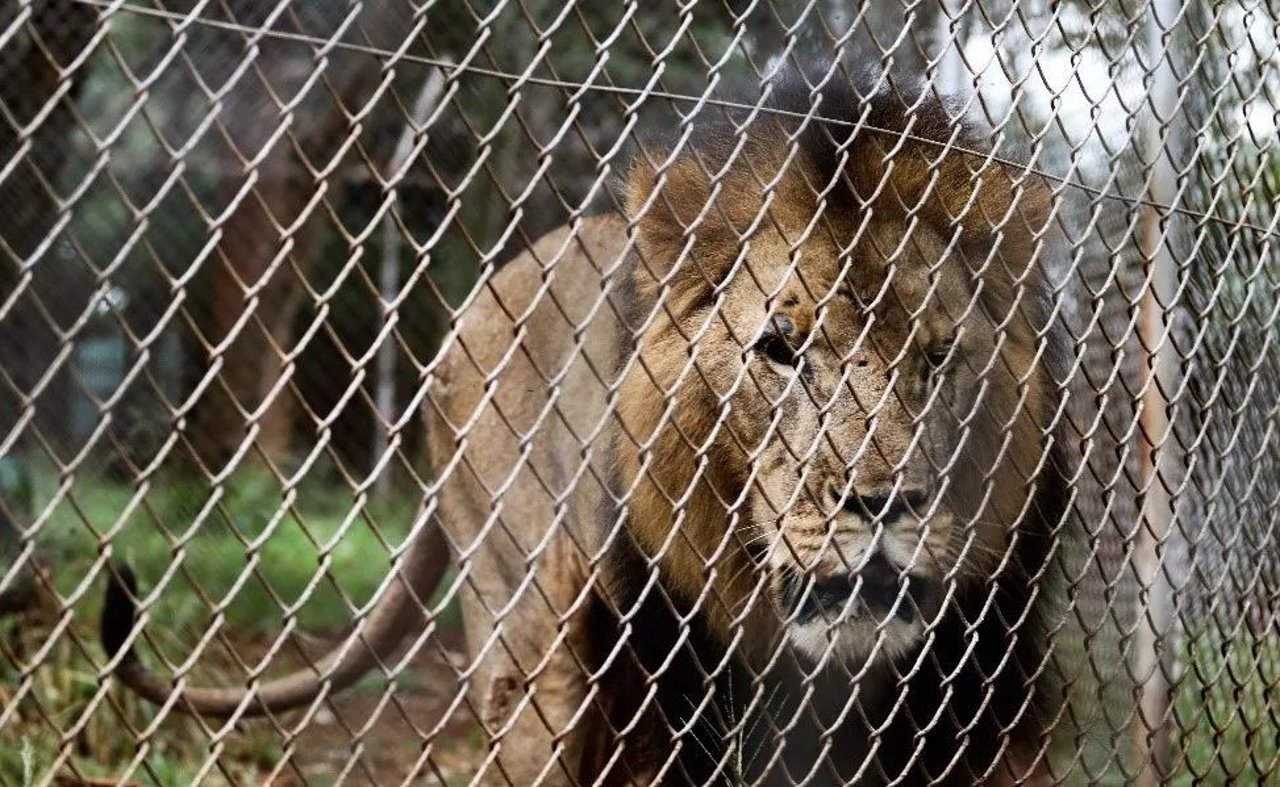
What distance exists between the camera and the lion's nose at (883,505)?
260 cm

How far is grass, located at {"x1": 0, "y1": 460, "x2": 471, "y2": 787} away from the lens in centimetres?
433

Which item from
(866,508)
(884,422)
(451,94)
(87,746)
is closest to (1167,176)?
(884,422)

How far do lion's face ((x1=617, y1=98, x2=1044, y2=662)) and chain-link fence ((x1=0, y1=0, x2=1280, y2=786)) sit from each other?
10mm

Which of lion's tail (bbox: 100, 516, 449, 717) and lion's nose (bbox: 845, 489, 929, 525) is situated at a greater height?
lion's nose (bbox: 845, 489, 929, 525)

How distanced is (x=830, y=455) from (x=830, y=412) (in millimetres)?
81

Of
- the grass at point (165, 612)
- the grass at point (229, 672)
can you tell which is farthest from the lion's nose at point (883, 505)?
the grass at point (165, 612)

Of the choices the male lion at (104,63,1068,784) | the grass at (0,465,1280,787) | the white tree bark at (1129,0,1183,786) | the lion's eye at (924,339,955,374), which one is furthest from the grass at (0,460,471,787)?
the white tree bark at (1129,0,1183,786)

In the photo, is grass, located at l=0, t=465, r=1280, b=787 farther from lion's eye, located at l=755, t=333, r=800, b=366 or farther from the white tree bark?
lion's eye, located at l=755, t=333, r=800, b=366

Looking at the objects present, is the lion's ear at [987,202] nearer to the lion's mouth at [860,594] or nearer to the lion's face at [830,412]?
the lion's face at [830,412]

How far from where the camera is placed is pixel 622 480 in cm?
321

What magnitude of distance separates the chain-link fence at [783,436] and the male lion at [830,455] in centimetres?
1

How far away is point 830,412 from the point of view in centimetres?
273

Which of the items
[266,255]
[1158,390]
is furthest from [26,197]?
[1158,390]

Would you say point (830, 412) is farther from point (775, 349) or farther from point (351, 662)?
point (351, 662)
